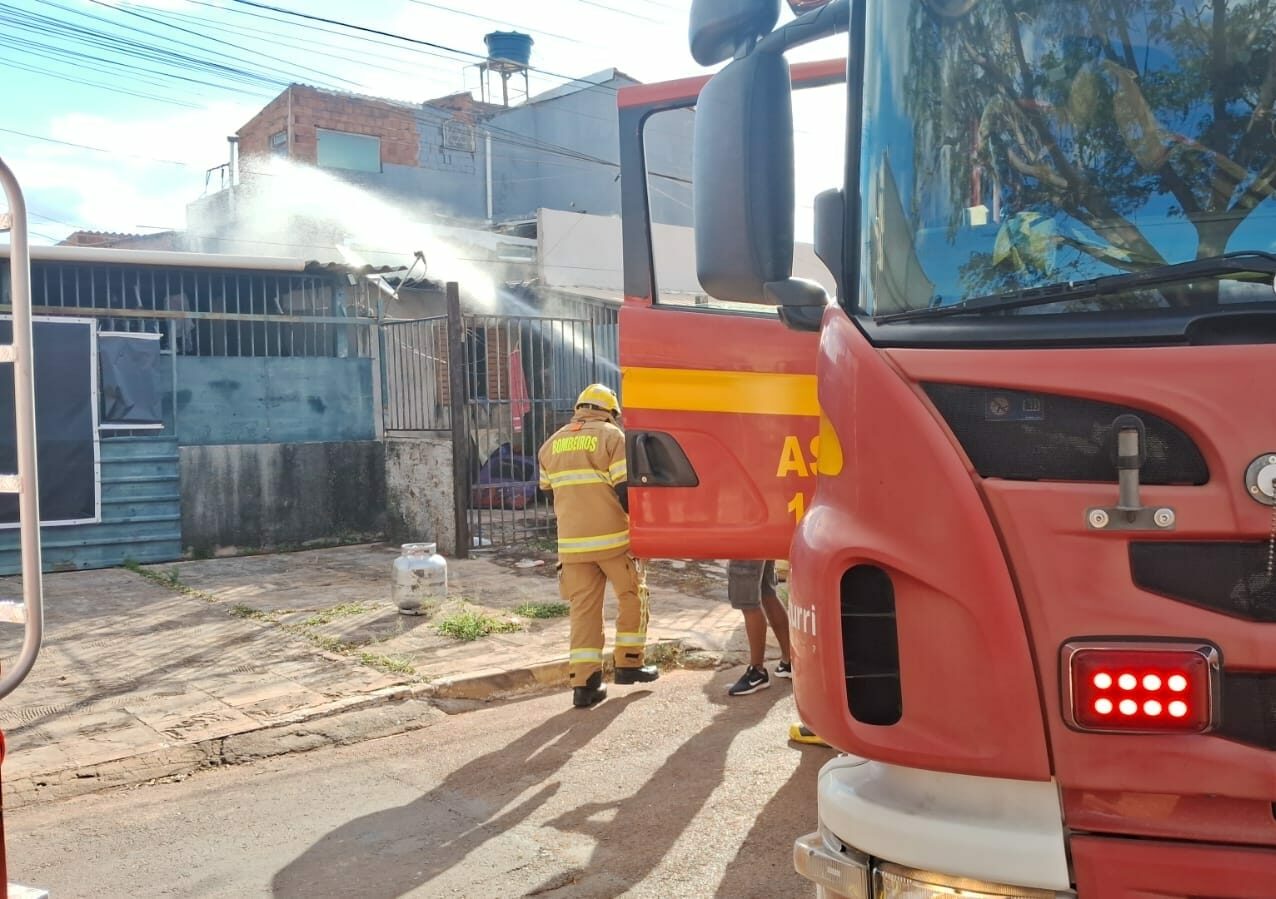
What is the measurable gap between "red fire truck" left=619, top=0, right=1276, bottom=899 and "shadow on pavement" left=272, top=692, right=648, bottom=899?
213 centimetres

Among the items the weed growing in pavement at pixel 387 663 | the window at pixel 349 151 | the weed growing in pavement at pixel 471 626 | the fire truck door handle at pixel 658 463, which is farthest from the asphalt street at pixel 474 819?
the window at pixel 349 151

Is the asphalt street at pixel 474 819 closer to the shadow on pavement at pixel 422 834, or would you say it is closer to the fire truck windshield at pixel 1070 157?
the shadow on pavement at pixel 422 834

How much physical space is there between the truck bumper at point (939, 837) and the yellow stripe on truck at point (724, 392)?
175 cm

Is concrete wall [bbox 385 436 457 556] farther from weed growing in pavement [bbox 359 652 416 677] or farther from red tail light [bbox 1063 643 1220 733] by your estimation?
red tail light [bbox 1063 643 1220 733]

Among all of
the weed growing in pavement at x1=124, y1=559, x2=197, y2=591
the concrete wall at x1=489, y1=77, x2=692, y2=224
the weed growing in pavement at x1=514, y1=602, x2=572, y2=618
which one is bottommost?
the weed growing in pavement at x1=514, y1=602, x2=572, y2=618

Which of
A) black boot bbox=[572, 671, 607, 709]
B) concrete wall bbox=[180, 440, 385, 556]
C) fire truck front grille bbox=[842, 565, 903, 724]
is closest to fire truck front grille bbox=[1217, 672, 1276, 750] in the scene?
fire truck front grille bbox=[842, 565, 903, 724]

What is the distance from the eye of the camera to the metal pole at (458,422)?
428 inches

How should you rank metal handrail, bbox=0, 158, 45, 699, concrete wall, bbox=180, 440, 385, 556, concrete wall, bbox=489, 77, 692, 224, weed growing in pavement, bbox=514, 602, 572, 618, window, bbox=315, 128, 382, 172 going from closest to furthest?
metal handrail, bbox=0, 158, 45, 699
weed growing in pavement, bbox=514, 602, 572, 618
concrete wall, bbox=180, 440, 385, 556
concrete wall, bbox=489, 77, 692, 224
window, bbox=315, 128, 382, 172

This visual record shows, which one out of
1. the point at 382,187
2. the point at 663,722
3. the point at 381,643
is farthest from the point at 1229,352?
the point at 382,187

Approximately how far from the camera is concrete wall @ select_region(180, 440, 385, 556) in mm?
11391

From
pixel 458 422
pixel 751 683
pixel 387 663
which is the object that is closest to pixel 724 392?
pixel 751 683

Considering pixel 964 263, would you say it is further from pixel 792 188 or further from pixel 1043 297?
pixel 792 188

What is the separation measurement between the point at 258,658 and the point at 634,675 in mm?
2436

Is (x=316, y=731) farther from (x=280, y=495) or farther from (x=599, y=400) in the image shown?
(x=280, y=495)
